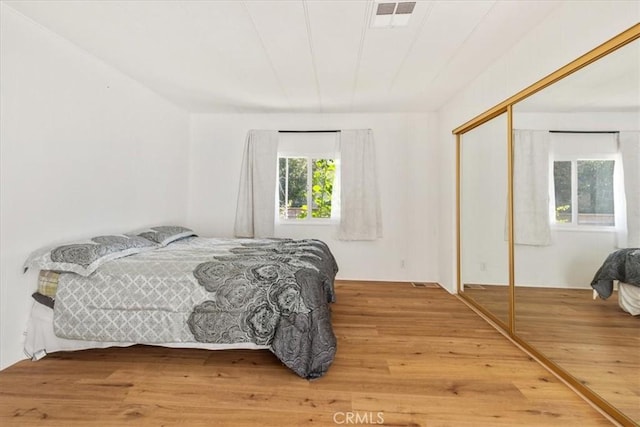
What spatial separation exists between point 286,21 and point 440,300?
3.18m

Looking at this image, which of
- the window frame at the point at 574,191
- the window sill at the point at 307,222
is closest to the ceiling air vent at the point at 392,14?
the window frame at the point at 574,191

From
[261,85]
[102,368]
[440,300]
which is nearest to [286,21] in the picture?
[261,85]

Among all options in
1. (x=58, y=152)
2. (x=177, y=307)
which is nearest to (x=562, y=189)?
(x=177, y=307)

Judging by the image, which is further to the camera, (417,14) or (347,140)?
(347,140)

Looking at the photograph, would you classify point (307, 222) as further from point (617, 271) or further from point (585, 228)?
point (617, 271)

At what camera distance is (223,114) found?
4.18 meters

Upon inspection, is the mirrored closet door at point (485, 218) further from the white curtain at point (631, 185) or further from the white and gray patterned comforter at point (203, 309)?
the white and gray patterned comforter at point (203, 309)

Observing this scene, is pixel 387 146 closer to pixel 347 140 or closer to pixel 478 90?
pixel 347 140

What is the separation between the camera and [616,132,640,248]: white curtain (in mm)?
1396

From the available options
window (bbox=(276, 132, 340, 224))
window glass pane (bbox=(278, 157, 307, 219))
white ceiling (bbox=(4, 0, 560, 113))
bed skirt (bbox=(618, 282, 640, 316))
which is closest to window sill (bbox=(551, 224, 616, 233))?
bed skirt (bbox=(618, 282, 640, 316))

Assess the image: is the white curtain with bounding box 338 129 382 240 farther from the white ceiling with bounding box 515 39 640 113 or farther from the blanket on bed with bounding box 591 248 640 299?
the blanket on bed with bounding box 591 248 640 299

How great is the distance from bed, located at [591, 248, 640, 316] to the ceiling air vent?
190 cm

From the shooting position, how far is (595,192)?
5.48 ft

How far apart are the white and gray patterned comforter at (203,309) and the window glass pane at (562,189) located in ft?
5.66
